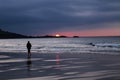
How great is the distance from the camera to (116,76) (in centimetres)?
1739

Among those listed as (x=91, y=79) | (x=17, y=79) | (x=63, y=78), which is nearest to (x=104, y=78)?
(x=91, y=79)

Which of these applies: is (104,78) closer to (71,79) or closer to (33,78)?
(71,79)

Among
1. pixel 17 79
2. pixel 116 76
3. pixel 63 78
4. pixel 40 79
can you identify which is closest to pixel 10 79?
pixel 17 79

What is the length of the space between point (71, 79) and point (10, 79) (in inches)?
137

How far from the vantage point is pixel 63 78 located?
16.7m

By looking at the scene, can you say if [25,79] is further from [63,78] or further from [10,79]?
[63,78]

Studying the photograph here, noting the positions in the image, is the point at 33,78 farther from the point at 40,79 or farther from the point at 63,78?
the point at 63,78

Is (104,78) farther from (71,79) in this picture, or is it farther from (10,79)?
(10,79)

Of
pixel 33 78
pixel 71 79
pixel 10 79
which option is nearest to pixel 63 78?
pixel 71 79

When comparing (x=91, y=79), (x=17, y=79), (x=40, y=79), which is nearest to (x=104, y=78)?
(x=91, y=79)

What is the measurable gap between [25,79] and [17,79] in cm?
50

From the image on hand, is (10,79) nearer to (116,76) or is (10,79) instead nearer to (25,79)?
(25,79)

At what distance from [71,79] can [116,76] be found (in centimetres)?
292

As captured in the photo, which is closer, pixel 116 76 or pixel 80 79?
pixel 80 79
